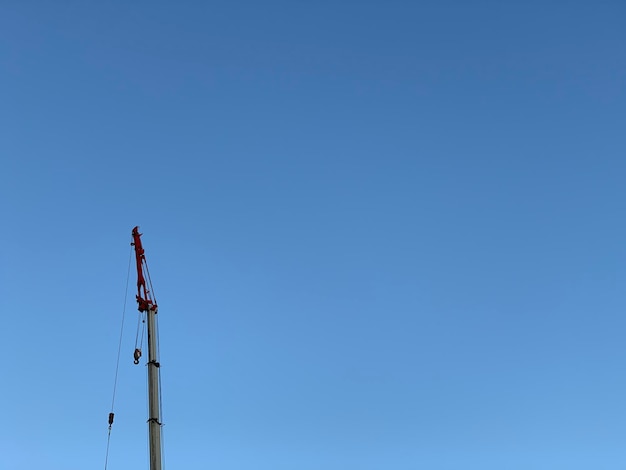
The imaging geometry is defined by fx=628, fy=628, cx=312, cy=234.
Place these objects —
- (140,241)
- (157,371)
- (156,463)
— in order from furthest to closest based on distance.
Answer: (140,241) < (157,371) < (156,463)

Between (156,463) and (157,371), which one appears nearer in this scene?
(156,463)

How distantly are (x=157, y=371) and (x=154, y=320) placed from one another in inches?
214

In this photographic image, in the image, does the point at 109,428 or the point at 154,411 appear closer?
the point at 154,411

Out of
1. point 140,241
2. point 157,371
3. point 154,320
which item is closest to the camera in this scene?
point 157,371

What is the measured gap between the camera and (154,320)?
186ft

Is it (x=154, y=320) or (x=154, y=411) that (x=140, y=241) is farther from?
(x=154, y=411)

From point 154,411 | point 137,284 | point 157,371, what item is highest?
point 137,284

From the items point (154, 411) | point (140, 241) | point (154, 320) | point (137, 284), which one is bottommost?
point (154, 411)

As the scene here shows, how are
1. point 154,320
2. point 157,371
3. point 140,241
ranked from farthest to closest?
point 140,241, point 154,320, point 157,371

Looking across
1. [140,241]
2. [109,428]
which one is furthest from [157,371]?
[140,241]

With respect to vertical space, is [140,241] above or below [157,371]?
above

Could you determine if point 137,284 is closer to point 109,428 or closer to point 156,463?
point 109,428

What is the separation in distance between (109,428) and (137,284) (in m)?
13.0

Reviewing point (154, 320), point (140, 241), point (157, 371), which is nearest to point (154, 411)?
point (157, 371)
